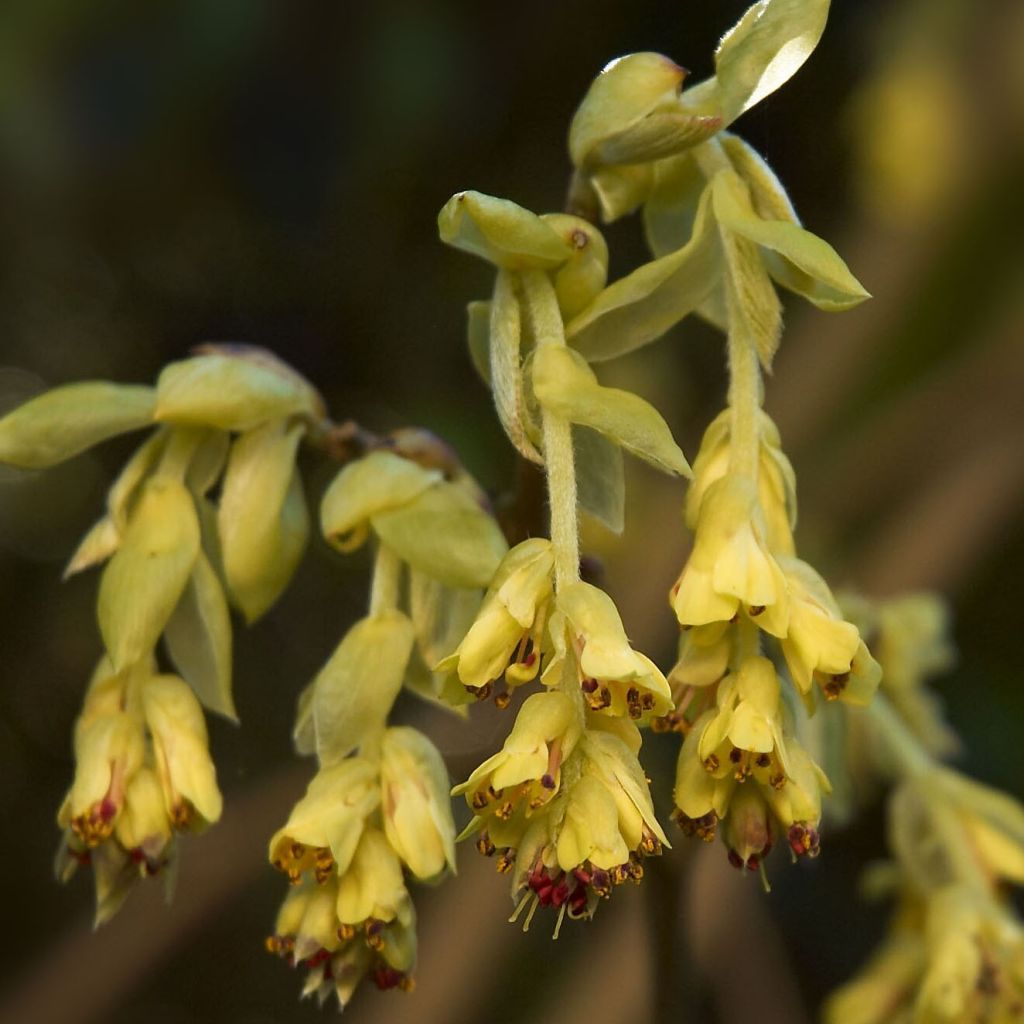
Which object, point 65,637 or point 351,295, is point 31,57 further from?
point 65,637

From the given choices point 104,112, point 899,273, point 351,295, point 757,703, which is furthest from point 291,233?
point 757,703

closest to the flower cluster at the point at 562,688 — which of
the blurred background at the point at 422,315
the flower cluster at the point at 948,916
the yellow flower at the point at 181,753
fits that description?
the yellow flower at the point at 181,753

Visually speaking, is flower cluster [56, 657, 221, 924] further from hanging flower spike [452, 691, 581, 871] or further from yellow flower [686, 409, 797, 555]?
yellow flower [686, 409, 797, 555]

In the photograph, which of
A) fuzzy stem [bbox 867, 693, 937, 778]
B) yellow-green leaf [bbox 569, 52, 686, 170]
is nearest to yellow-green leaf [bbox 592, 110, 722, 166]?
yellow-green leaf [bbox 569, 52, 686, 170]

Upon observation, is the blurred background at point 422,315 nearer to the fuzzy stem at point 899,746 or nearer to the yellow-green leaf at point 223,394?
the fuzzy stem at point 899,746

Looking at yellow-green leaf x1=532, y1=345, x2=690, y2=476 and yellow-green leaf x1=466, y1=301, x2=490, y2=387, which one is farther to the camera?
yellow-green leaf x1=466, y1=301, x2=490, y2=387

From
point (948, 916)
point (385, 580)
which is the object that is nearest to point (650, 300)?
point (385, 580)
